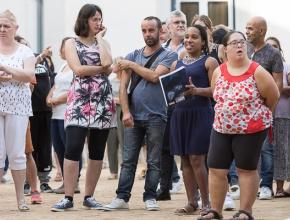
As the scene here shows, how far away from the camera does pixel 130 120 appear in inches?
430


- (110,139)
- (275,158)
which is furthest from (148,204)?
(110,139)

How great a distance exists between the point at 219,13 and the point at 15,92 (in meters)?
9.78

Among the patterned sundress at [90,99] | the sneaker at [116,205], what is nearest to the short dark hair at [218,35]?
the patterned sundress at [90,99]

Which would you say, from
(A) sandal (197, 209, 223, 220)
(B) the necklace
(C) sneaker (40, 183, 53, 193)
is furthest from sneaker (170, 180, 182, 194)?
(A) sandal (197, 209, 223, 220)

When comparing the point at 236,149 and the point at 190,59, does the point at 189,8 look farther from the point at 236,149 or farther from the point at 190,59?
the point at 236,149

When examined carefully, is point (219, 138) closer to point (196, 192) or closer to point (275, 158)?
point (196, 192)

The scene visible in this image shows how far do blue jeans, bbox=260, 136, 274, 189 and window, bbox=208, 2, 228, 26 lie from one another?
7475 millimetres

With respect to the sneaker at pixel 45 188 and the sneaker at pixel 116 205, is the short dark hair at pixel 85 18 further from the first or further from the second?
the sneaker at pixel 45 188

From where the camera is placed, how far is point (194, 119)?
10602 millimetres

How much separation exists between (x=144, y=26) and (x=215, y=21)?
9.30m

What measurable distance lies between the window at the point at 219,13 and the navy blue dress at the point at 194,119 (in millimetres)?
9649

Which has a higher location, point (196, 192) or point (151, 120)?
point (151, 120)

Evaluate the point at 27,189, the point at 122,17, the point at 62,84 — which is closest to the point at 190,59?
the point at 62,84

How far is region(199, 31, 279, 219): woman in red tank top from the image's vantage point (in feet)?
31.7
